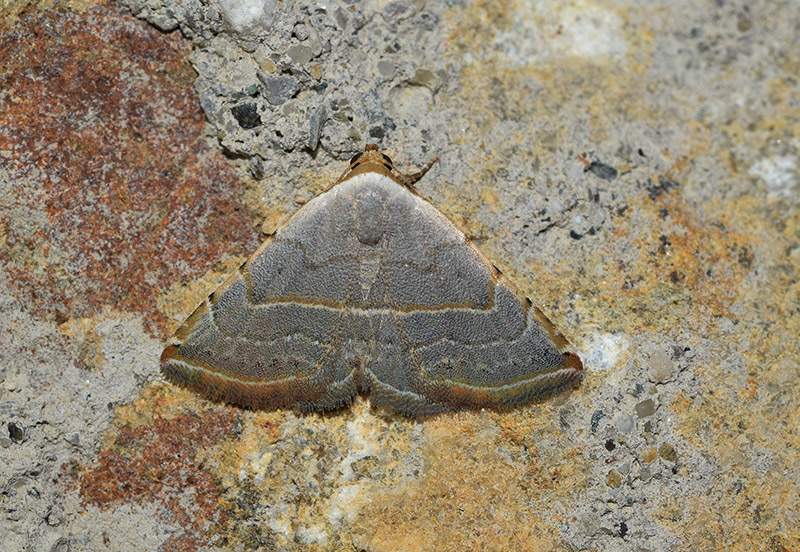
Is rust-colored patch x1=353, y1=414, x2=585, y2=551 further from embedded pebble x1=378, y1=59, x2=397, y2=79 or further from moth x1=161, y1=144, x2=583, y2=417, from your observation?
embedded pebble x1=378, y1=59, x2=397, y2=79

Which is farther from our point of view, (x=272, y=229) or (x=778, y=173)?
(x=778, y=173)

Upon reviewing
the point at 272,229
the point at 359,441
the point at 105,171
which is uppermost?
the point at 105,171

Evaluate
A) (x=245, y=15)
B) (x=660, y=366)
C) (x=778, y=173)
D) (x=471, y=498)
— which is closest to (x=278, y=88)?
(x=245, y=15)

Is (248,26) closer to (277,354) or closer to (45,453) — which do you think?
(277,354)

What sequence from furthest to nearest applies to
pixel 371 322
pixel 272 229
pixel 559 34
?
pixel 559 34
pixel 272 229
pixel 371 322

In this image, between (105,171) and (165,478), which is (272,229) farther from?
(165,478)

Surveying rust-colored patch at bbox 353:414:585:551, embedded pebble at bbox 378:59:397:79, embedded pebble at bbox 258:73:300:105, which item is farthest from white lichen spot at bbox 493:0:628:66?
rust-colored patch at bbox 353:414:585:551

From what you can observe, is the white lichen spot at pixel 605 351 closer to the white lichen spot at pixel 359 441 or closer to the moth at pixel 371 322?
the moth at pixel 371 322
